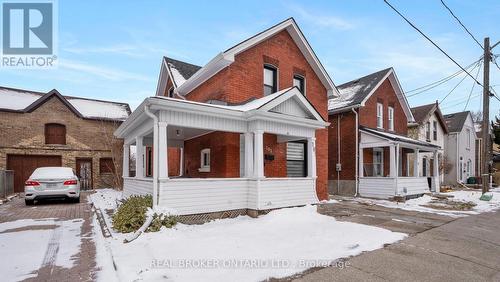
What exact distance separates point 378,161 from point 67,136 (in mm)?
20529

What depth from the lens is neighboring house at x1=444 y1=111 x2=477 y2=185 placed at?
2853cm

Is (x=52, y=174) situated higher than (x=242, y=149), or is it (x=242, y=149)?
(x=242, y=149)

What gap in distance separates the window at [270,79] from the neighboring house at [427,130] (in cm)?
1436

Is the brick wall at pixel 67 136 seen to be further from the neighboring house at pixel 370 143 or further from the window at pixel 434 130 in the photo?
the window at pixel 434 130

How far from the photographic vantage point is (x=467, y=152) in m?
30.7

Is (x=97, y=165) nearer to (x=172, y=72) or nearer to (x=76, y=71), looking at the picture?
(x=76, y=71)

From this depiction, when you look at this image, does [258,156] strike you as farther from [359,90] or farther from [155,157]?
[359,90]

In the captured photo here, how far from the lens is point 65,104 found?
20.2 metres

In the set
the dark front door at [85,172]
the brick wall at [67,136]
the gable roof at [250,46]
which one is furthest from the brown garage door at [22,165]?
the gable roof at [250,46]

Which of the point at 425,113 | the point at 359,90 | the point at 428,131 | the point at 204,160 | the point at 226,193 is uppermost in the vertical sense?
the point at 359,90

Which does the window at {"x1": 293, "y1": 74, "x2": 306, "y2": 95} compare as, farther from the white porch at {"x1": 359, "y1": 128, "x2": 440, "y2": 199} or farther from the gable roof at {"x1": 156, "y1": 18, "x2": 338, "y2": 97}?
the white porch at {"x1": 359, "y1": 128, "x2": 440, "y2": 199}

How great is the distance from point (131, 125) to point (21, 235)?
15.3 feet

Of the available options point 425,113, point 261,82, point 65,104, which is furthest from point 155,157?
point 425,113

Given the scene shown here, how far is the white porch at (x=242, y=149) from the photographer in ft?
26.4
